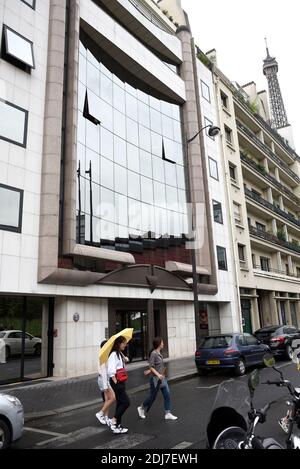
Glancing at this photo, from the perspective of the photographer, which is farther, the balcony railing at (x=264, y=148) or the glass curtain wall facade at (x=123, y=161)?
the balcony railing at (x=264, y=148)

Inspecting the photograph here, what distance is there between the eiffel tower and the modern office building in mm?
88649

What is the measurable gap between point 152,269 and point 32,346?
657cm

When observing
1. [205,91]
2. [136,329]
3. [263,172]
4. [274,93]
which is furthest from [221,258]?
[274,93]

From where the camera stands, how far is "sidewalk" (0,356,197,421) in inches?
349

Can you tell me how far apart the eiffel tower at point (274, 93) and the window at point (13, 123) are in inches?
3885

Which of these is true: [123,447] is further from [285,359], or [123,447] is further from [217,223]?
[217,223]

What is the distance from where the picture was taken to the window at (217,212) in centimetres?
2400

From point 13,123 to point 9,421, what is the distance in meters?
10.4

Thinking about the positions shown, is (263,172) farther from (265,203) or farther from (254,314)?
(254,314)

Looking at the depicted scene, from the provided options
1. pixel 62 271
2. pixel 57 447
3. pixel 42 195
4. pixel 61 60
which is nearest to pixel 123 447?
pixel 57 447

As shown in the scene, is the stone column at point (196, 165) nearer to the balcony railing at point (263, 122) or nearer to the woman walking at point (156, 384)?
the balcony railing at point (263, 122)

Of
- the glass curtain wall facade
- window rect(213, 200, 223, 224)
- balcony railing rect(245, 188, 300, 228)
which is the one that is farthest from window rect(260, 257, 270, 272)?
the glass curtain wall facade

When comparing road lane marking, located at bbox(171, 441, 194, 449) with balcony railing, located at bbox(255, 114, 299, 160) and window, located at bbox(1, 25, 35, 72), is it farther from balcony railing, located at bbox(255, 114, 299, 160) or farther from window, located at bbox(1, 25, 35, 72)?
balcony railing, located at bbox(255, 114, 299, 160)

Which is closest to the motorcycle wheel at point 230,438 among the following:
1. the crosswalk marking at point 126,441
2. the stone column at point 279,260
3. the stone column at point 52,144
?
the crosswalk marking at point 126,441
